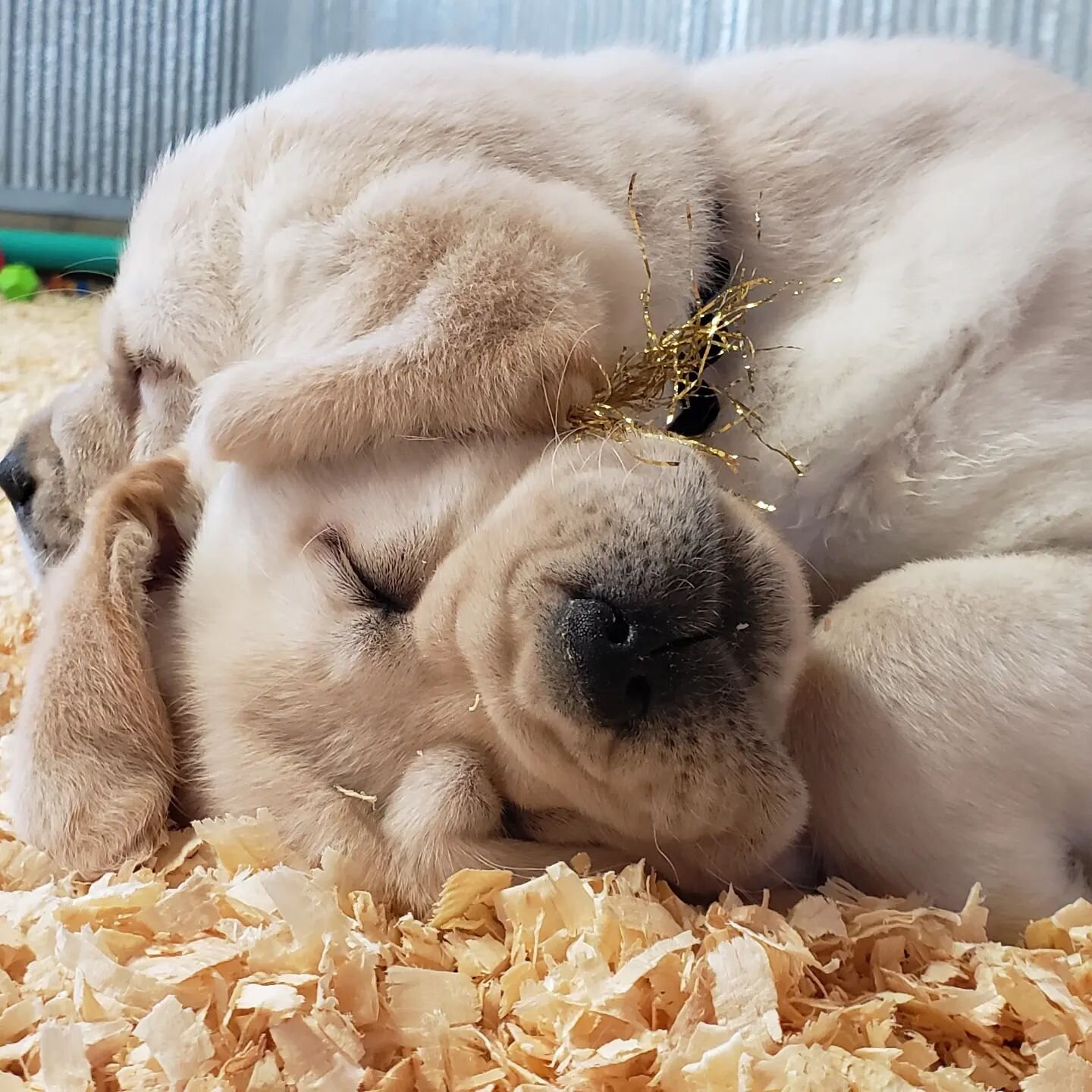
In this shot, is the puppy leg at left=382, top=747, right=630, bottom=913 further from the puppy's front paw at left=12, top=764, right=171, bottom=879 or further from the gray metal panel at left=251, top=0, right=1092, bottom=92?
the gray metal panel at left=251, top=0, right=1092, bottom=92

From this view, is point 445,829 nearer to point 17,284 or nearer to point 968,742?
point 968,742

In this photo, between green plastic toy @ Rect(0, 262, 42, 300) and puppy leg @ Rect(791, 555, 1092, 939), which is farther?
green plastic toy @ Rect(0, 262, 42, 300)

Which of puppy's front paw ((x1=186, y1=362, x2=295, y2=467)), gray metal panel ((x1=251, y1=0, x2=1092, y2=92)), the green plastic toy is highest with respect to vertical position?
gray metal panel ((x1=251, y1=0, x2=1092, y2=92))

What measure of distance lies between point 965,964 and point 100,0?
18.0 ft

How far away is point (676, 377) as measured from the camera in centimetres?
152

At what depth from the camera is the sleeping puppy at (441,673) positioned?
3.99 feet

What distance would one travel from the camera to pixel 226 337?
5.70ft

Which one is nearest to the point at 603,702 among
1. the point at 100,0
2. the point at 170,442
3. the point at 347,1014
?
the point at 347,1014

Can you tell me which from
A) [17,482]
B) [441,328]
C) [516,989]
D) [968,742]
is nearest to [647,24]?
[17,482]

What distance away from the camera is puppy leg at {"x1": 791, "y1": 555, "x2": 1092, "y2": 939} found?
4.27 ft

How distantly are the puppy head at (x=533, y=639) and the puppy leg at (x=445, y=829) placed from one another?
0.02 meters

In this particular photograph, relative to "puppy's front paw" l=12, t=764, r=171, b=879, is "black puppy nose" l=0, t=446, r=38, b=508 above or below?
above

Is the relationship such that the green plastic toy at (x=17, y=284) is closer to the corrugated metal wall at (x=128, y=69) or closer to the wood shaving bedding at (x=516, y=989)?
the corrugated metal wall at (x=128, y=69)

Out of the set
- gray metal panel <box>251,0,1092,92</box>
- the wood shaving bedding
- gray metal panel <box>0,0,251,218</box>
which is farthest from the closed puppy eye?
gray metal panel <box>0,0,251,218</box>
